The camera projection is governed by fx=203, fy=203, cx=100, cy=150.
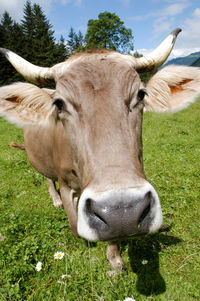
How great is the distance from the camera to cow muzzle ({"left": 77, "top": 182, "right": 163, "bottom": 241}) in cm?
131

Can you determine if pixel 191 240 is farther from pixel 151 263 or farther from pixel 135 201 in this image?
pixel 135 201

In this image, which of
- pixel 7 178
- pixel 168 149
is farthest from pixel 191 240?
pixel 7 178

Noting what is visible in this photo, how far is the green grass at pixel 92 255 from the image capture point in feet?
7.35

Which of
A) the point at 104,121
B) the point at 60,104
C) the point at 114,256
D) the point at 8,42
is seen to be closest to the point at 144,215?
the point at 104,121

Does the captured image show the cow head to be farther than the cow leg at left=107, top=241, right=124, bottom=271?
No

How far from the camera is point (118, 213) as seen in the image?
51.3 inches

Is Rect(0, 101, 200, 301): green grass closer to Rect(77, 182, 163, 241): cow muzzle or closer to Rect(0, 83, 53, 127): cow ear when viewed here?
Rect(77, 182, 163, 241): cow muzzle

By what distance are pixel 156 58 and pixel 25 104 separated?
1737mm

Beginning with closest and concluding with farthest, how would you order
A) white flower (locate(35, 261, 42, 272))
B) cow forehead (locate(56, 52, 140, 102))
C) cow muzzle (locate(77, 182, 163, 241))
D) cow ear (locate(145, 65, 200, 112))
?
cow muzzle (locate(77, 182, 163, 241)), cow forehead (locate(56, 52, 140, 102)), white flower (locate(35, 261, 42, 272)), cow ear (locate(145, 65, 200, 112))

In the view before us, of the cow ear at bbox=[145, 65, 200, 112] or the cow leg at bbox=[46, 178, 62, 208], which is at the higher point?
the cow ear at bbox=[145, 65, 200, 112]

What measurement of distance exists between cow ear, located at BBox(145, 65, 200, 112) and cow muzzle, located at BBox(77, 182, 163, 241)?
5.33 ft

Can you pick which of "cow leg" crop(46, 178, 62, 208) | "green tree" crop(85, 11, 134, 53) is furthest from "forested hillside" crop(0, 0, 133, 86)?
"cow leg" crop(46, 178, 62, 208)

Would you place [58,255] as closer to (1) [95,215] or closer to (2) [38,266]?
(2) [38,266]

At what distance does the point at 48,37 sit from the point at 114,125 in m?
47.4
